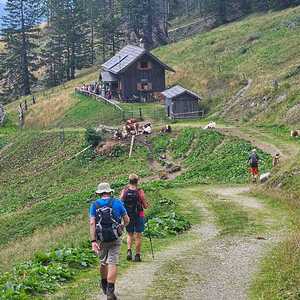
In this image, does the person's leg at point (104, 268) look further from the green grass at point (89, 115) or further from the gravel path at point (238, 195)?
the green grass at point (89, 115)

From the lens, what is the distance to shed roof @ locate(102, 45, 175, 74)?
69.4m

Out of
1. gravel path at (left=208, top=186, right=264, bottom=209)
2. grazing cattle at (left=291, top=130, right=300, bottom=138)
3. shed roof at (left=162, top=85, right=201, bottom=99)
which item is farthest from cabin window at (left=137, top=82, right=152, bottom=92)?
gravel path at (left=208, top=186, right=264, bottom=209)

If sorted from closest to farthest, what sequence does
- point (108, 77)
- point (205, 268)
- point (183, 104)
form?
1. point (205, 268)
2. point (183, 104)
3. point (108, 77)

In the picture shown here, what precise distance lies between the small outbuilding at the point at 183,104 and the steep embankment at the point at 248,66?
183 cm

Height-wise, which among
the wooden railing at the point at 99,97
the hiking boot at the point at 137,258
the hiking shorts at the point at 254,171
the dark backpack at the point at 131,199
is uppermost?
the dark backpack at the point at 131,199

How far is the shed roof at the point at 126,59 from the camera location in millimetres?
69438

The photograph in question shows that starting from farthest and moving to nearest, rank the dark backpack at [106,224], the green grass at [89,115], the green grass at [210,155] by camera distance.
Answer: the green grass at [89,115] → the green grass at [210,155] → the dark backpack at [106,224]

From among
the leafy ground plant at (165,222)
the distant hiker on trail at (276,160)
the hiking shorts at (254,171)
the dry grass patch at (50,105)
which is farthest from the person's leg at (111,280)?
the dry grass patch at (50,105)

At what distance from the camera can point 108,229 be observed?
1188 cm

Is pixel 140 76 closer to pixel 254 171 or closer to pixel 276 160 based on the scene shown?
pixel 276 160

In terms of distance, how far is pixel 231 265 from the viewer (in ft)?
50.6

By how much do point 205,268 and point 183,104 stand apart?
43.9 meters

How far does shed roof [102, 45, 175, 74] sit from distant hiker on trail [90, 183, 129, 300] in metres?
58.0

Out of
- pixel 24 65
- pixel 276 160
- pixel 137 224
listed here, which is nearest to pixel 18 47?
pixel 24 65
